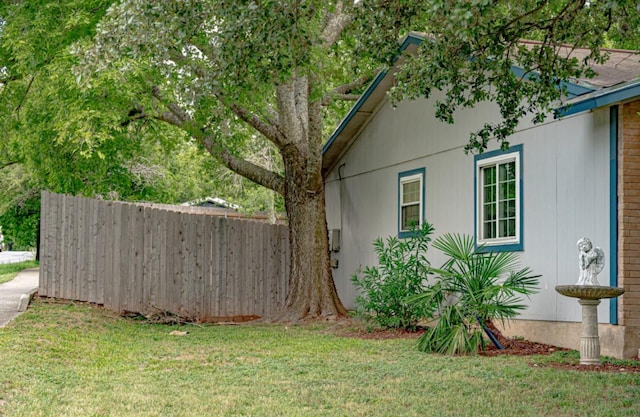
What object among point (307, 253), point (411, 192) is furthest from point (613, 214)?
point (307, 253)

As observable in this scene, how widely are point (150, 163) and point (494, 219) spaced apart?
18.5m

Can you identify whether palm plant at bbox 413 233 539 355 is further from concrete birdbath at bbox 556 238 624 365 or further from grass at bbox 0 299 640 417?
concrete birdbath at bbox 556 238 624 365

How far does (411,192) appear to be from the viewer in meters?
14.6

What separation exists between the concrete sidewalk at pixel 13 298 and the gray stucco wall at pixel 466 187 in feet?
21.2

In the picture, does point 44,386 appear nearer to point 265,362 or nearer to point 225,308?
point 265,362

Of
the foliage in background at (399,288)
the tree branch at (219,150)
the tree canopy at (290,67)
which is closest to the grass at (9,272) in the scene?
the tree canopy at (290,67)

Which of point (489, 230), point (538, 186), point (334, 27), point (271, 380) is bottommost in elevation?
point (271, 380)

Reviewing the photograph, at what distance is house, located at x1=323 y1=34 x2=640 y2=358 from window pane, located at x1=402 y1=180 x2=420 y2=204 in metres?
0.02

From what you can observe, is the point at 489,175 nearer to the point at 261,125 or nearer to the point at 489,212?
the point at 489,212

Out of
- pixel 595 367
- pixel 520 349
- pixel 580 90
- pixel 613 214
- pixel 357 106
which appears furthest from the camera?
pixel 357 106

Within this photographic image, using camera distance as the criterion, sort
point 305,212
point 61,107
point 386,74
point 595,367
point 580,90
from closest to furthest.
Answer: point 595,367
point 580,90
point 61,107
point 386,74
point 305,212

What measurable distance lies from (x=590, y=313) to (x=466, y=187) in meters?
4.00

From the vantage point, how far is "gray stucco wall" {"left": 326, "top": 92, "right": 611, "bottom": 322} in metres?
10.4

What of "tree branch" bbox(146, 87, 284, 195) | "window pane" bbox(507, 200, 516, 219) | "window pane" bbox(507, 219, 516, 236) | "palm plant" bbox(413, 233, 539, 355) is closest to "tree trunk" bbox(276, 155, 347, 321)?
"tree branch" bbox(146, 87, 284, 195)
